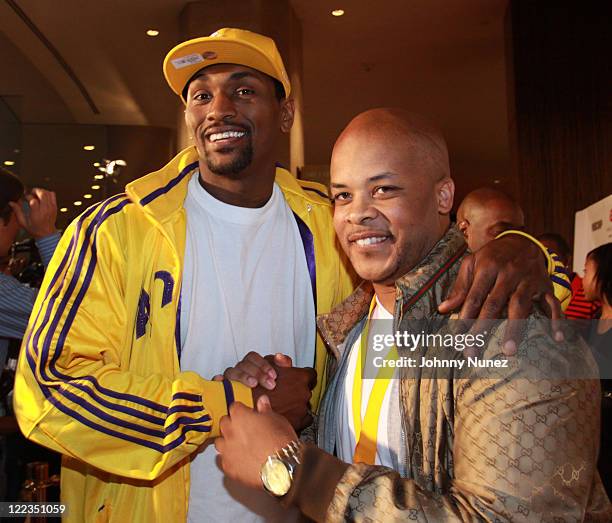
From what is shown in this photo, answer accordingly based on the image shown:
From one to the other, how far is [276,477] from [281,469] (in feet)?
0.06

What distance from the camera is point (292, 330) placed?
2.23m

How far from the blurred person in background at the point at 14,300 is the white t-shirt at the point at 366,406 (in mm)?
1497

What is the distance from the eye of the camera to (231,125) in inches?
89.7

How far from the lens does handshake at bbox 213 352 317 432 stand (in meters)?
1.84

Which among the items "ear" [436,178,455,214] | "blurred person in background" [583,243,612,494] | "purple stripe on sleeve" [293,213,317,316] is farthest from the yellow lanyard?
"blurred person in background" [583,243,612,494]

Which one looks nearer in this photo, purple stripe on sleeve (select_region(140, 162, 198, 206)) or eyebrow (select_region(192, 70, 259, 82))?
purple stripe on sleeve (select_region(140, 162, 198, 206))

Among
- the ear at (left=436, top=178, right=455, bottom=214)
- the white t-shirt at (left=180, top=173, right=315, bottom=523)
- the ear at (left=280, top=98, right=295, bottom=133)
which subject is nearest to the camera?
the ear at (left=436, top=178, right=455, bottom=214)

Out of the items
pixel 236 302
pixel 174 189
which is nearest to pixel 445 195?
pixel 236 302

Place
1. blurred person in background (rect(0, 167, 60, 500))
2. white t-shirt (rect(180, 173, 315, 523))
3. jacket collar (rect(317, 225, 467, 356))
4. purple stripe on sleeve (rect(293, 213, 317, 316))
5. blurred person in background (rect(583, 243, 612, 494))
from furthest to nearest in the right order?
blurred person in background (rect(583, 243, 612, 494)), blurred person in background (rect(0, 167, 60, 500)), purple stripe on sleeve (rect(293, 213, 317, 316)), white t-shirt (rect(180, 173, 315, 523)), jacket collar (rect(317, 225, 467, 356))

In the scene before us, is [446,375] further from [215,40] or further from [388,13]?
[388,13]

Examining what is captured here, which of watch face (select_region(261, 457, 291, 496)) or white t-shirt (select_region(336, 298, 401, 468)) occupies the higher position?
white t-shirt (select_region(336, 298, 401, 468))

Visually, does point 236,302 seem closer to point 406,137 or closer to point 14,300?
point 406,137

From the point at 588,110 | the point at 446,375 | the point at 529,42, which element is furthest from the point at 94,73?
the point at 446,375

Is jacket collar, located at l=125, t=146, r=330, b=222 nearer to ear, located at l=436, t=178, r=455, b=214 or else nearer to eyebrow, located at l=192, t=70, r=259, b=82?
eyebrow, located at l=192, t=70, r=259, b=82
